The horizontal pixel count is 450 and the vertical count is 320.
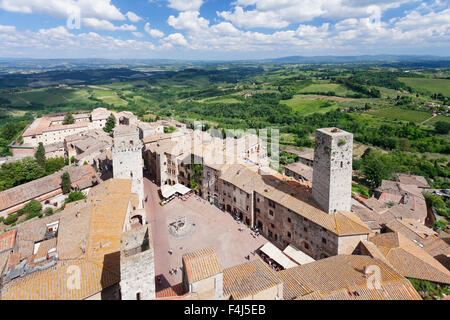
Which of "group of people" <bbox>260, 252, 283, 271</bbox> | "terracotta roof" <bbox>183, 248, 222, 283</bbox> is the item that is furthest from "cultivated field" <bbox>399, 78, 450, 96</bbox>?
"terracotta roof" <bbox>183, 248, 222, 283</bbox>

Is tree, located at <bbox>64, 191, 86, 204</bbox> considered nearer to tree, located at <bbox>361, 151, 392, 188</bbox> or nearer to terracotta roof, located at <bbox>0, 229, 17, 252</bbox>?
terracotta roof, located at <bbox>0, 229, 17, 252</bbox>

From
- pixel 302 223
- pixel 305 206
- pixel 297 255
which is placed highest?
pixel 305 206

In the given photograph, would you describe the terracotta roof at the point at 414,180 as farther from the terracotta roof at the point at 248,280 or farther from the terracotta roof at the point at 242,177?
the terracotta roof at the point at 248,280

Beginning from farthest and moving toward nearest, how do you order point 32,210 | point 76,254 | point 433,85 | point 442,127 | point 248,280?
point 433,85 < point 442,127 < point 32,210 < point 76,254 < point 248,280

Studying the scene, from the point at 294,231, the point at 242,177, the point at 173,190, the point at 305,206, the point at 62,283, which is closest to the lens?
the point at 62,283

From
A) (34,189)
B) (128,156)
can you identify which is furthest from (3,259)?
(34,189)

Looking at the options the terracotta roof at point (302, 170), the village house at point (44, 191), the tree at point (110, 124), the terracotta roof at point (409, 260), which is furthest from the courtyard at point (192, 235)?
the tree at point (110, 124)

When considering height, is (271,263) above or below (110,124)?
below

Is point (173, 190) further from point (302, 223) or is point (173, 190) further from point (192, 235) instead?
point (302, 223)
